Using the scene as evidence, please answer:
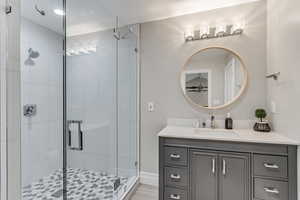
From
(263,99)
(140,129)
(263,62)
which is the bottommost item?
(140,129)

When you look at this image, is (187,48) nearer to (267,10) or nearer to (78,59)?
(267,10)

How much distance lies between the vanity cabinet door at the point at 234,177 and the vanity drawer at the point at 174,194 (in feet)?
1.16

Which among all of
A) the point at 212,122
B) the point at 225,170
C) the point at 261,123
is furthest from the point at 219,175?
the point at 261,123

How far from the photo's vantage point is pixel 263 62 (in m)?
1.93

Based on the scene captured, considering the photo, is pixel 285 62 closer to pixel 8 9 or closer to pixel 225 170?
pixel 225 170

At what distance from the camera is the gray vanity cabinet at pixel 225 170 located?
1.37 m

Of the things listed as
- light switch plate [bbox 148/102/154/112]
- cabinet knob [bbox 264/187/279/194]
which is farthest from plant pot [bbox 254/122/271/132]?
light switch plate [bbox 148/102/154/112]

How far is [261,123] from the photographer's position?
1.82 m

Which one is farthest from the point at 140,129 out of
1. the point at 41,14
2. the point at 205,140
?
the point at 41,14

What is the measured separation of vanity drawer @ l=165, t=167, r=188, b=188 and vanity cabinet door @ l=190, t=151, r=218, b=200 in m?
0.07

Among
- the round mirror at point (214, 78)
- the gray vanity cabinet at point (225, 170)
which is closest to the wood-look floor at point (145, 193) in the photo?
the gray vanity cabinet at point (225, 170)

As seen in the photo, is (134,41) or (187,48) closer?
(187,48)

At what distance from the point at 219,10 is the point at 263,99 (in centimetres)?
127

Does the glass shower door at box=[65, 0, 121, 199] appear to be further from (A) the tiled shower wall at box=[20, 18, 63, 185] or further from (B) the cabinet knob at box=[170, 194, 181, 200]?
(B) the cabinet knob at box=[170, 194, 181, 200]
